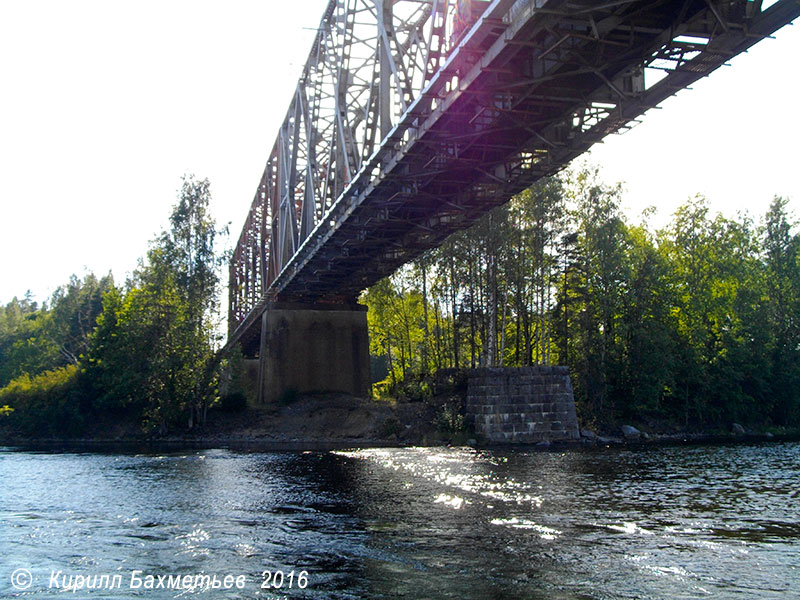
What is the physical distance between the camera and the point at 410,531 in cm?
1383

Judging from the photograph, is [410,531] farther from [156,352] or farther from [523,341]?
[523,341]

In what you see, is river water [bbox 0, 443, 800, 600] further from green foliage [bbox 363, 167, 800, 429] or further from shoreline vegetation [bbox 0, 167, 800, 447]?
green foliage [bbox 363, 167, 800, 429]

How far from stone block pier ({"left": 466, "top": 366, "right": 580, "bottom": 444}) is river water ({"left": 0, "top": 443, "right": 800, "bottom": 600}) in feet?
34.7

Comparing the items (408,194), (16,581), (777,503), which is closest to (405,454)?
(408,194)

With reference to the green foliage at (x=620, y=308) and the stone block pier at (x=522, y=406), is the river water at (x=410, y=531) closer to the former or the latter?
the stone block pier at (x=522, y=406)

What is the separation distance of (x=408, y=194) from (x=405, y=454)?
38.0ft

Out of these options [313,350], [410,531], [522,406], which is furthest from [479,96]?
[313,350]

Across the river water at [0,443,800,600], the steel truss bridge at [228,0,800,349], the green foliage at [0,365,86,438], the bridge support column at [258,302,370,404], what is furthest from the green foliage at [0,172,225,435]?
the river water at [0,443,800,600]

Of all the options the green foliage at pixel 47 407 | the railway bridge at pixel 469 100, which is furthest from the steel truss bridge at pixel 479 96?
the green foliage at pixel 47 407

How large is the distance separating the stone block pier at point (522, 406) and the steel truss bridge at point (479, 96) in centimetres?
816

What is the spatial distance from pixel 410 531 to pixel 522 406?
23191mm

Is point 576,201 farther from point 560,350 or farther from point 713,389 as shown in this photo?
point 713,389

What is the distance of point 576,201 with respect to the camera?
45.9 meters

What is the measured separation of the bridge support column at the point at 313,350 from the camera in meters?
49.7
